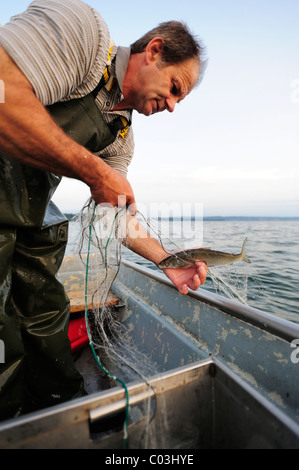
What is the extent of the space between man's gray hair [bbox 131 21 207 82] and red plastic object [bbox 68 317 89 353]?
2772mm

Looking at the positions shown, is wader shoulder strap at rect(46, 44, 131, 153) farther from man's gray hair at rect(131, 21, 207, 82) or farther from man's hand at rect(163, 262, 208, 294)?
man's hand at rect(163, 262, 208, 294)

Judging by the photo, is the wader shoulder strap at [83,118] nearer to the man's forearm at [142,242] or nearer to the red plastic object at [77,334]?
the man's forearm at [142,242]

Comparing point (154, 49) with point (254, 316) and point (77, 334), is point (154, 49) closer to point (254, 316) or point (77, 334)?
point (254, 316)

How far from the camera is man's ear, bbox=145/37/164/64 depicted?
1.78m

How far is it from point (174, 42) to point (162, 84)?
0.88 ft

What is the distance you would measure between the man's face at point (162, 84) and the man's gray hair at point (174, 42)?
4 centimetres

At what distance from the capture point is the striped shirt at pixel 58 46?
1118 millimetres

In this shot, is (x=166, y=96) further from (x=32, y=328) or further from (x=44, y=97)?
(x=32, y=328)

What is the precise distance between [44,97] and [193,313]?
210cm

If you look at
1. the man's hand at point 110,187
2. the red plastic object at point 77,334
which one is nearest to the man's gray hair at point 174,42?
the man's hand at point 110,187

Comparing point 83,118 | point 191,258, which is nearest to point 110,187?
point 83,118
